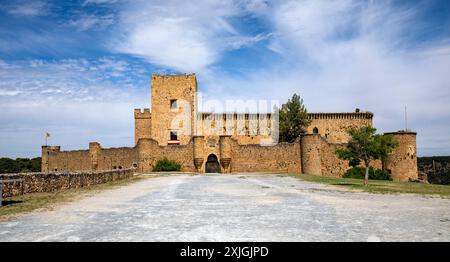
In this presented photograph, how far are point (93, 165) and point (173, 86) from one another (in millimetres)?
12871

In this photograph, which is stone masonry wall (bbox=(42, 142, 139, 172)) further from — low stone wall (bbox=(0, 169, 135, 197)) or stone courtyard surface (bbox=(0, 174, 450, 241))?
stone courtyard surface (bbox=(0, 174, 450, 241))

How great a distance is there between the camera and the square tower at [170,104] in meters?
46.6

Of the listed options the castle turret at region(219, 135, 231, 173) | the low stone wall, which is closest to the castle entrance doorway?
the castle turret at region(219, 135, 231, 173)

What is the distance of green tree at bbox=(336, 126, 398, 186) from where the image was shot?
67.6ft

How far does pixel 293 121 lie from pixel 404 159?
51.2ft

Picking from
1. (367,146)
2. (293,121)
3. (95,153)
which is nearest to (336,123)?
(293,121)

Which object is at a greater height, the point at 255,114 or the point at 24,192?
the point at 255,114

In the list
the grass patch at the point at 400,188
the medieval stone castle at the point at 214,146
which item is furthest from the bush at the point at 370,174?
the grass patch at the point at 400,188

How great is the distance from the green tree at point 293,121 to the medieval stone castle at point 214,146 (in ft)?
6.37

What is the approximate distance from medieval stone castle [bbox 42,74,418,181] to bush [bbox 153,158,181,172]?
69 centimetres

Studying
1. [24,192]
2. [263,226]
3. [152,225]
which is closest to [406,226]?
[263,226]
